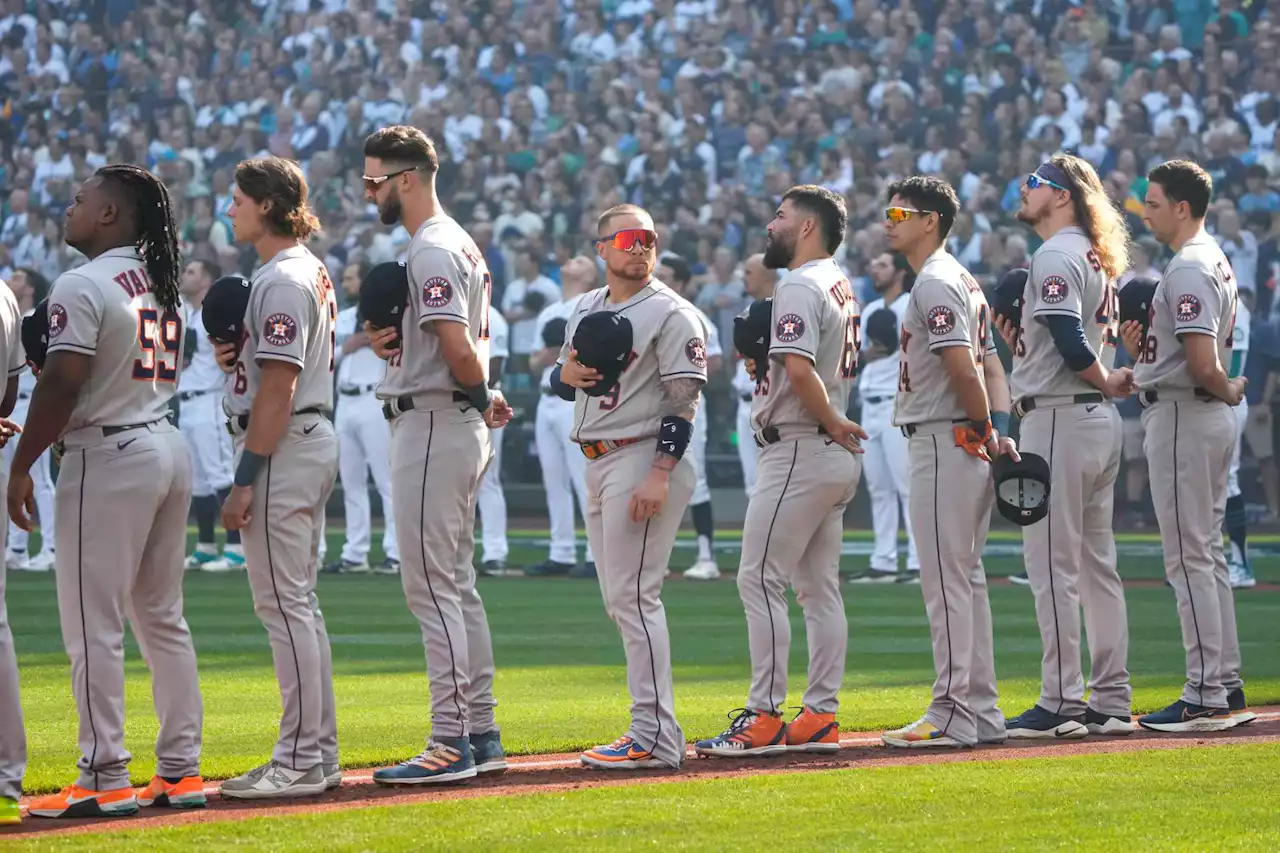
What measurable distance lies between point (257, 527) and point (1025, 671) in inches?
191

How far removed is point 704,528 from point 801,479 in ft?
25.5

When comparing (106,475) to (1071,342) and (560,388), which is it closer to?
(560,388)

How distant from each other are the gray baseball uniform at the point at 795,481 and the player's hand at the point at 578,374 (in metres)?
0.83

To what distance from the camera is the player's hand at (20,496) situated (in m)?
5.46

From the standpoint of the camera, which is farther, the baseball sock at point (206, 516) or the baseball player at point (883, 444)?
the baseball sock at point (206, 516)

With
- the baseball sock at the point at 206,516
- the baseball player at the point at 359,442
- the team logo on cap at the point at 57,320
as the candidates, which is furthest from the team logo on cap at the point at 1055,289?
the baseball sock at the point at 206,516

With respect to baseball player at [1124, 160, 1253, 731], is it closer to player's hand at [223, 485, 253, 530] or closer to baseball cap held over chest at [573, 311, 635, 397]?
baseball cap held over chest at [573, 311, 635, 397]

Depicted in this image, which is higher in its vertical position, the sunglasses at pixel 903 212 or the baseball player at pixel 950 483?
the sunglasses at pixel 903 212

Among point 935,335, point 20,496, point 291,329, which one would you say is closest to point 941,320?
point 935,335

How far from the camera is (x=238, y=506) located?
5.60 meters

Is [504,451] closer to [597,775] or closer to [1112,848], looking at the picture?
[597,775]

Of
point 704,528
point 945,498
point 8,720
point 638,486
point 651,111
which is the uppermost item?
point 651,111

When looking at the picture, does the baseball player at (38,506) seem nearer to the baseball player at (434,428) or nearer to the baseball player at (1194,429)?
the baseball player at (434,428)

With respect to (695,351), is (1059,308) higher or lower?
higher
